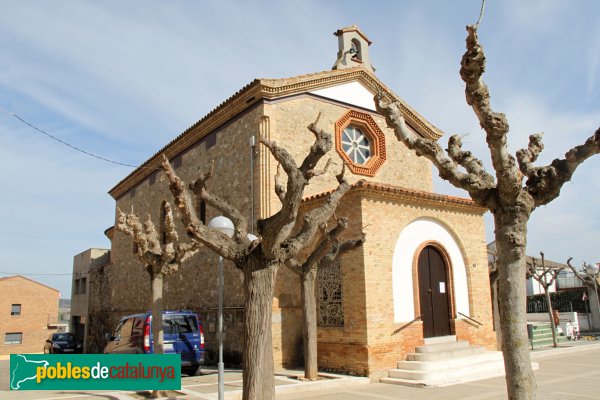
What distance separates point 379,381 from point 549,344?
11.5 m

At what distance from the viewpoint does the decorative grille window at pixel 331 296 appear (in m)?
12.7

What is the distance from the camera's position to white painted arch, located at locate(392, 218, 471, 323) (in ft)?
41.4

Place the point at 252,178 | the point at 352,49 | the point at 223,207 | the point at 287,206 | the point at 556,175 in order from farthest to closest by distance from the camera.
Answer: the point at 352,49 < the point at 252,178 < the point at 223,207 < the point at 287,206 < the point at 556,175

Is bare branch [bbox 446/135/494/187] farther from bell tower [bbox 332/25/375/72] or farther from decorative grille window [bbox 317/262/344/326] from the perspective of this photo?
bell tower [bbox 332/25/375/72]

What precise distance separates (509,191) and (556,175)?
0.72 m

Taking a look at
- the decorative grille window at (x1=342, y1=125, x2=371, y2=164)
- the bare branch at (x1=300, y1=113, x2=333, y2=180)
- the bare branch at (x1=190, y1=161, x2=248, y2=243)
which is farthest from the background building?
the bare branch at (x1=300, y1=113, x2=333, y2=180)

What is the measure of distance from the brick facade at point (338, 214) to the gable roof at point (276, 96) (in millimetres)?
41

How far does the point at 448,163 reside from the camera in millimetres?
6062

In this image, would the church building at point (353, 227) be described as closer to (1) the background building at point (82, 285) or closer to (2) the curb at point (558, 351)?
(2) the curb at point (558, 351)

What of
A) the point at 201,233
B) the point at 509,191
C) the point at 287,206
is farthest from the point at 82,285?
the point at 509,191

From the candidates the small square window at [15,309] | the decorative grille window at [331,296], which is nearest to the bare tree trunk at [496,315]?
the decorative grille window at [331,296]

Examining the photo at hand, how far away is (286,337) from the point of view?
43.9 feet

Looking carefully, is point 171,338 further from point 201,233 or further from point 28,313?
point 28,313

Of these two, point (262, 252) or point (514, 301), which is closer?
point (514, 301)
